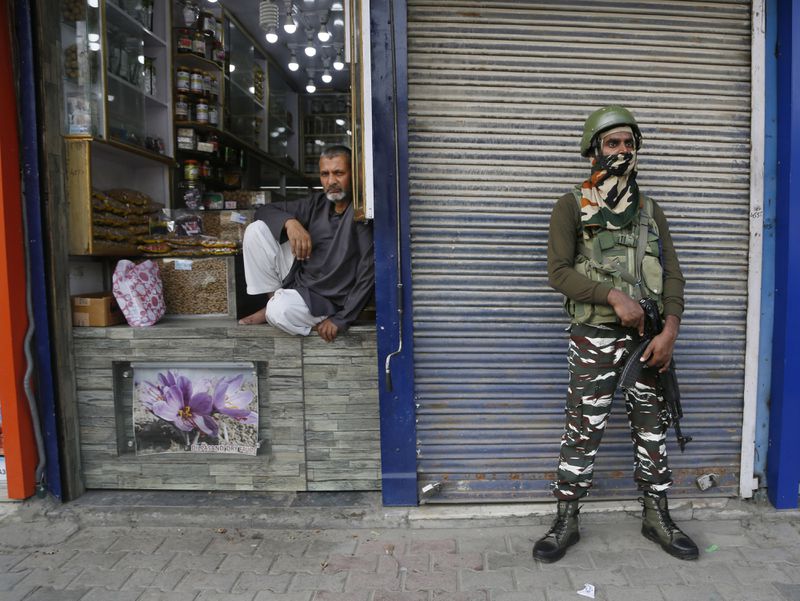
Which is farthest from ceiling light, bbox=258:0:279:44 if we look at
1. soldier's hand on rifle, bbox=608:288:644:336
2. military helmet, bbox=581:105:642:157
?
soldier's hand on rifle, bbox=608:288:644:336

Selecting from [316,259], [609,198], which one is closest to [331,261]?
[316,259]

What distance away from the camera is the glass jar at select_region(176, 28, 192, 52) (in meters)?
4.70

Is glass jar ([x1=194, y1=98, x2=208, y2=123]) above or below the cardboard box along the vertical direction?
above

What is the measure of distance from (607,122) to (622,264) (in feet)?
2.15

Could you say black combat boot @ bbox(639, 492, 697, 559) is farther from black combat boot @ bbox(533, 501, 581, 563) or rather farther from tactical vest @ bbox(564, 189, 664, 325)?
tactical vest @ bbox(564, 189, 664, 325)

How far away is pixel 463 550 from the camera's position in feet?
8.98

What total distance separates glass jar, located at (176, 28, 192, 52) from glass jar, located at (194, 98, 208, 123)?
0.44m

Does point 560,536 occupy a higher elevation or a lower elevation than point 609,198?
lower

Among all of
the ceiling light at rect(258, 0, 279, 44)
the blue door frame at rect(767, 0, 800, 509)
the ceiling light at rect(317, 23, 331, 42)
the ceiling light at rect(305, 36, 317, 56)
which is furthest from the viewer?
the ceiling light at rect(305, 36, 317, 56)

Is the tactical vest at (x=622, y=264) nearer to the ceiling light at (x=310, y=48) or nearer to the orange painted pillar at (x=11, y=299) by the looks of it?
the orange painted pillar at (x=11, y=299)

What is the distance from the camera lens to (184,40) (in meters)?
4.70

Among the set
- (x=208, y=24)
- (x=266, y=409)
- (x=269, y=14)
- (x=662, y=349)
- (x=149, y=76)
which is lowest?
(x=266, y=409)

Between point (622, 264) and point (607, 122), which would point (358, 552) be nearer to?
point (622, 264)

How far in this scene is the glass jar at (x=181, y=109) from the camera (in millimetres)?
4672
